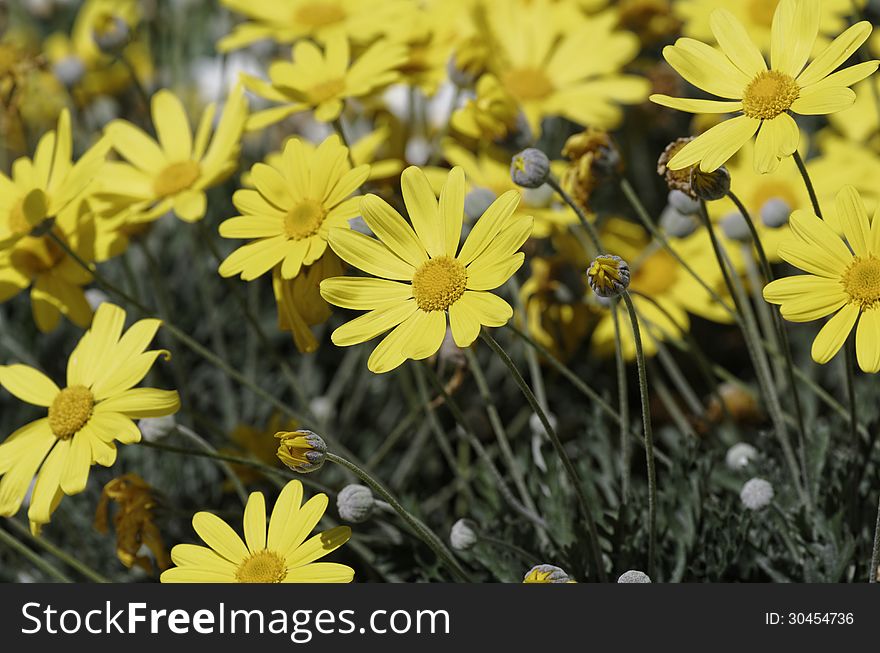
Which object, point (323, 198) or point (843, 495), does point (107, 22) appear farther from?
point (843, 495)

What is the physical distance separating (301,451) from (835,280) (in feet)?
2.53

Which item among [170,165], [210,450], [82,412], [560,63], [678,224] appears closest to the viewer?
[82,412]

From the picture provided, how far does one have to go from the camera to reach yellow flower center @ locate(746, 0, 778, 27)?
2.61 m

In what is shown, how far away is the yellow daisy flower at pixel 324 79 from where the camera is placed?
2.04 metres

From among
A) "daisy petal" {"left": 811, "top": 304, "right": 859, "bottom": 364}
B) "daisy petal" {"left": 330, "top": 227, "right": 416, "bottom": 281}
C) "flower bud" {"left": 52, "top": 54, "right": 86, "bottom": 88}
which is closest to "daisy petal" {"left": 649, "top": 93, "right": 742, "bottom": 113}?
"daisy petal" {"left": 811, "top": 304, "right": 859, "bottom": 364}

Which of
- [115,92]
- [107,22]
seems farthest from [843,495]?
[115,92]

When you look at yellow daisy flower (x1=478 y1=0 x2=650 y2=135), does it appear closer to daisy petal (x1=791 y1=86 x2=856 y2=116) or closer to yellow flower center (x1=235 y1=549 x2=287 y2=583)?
daisy petal (x1=791 y1=86 x2=856 y2=116)

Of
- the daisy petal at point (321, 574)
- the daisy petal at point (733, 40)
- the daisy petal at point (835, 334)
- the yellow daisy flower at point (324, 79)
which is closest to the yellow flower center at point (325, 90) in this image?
the yellow daisy flower at point (324, 79)

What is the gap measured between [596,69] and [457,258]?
1.25m

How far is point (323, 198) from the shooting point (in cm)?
174

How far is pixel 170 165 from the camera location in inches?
87.4

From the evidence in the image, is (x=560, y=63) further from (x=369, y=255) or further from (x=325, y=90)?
(x=369, y=255)

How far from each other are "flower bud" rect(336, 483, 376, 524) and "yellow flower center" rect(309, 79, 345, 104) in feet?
2.75

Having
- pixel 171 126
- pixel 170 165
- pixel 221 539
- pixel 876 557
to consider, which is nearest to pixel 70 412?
pixel 221 539
